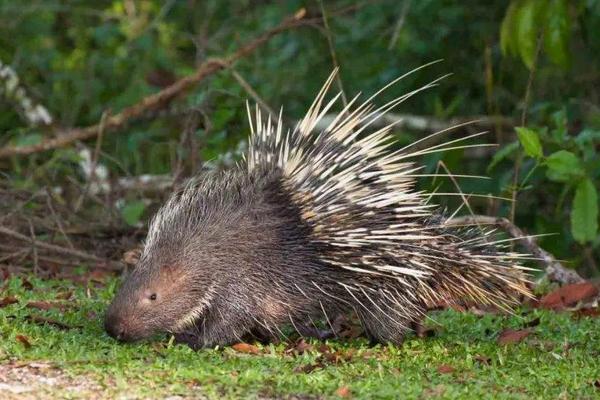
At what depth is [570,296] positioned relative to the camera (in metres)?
7.61

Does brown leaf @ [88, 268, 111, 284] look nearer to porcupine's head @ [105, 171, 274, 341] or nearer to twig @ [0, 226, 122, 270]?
twig @ [0, 226, 122, 270]

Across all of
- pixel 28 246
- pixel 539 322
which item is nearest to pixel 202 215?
pixel 539 322

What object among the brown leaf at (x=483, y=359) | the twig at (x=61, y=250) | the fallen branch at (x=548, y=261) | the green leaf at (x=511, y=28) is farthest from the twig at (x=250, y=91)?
the brown leaf at (x=483, y=359)

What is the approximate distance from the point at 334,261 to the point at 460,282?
0.75m

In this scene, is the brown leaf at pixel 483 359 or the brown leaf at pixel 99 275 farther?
the brown leaf at pixel 99 275

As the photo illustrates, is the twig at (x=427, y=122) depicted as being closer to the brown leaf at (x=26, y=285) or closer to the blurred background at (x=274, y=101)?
the blurred background at (x=274, y=101)

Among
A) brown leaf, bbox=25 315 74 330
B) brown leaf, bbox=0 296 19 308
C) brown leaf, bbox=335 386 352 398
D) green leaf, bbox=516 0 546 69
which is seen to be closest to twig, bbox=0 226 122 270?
brown leaf, bbox=0 296 19 308

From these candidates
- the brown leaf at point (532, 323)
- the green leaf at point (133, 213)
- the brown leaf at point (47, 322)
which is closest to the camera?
the brown leaf at point (47, 322)

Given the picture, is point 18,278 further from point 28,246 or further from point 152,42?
point 152,42

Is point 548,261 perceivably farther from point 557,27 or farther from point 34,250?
point 34,250

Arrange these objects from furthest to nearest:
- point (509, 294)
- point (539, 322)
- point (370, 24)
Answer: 1. point (370, 24)
2. point (539, 322)
3. point (509, 294)

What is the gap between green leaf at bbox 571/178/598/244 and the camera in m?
7.87

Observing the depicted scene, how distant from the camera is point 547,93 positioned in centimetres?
1164

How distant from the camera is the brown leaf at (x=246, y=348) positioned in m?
5.85
